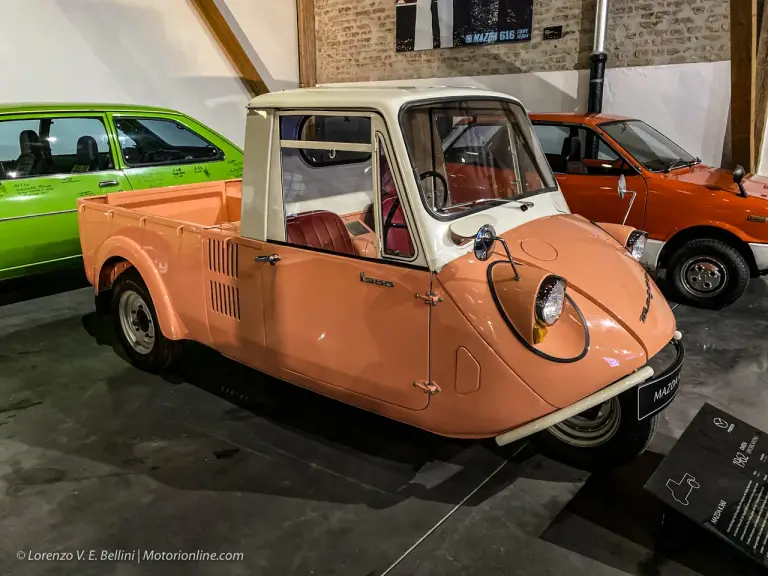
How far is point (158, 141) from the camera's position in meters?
6.24

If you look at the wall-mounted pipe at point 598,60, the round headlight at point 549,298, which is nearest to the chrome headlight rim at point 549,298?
the round headlight at point 549,298

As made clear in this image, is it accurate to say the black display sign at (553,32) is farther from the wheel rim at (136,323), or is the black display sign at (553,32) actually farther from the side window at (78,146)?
the wheel rim at (136,323)

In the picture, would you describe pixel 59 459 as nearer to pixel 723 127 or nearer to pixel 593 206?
pixel 593 206

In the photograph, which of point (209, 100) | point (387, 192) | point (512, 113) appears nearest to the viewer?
point (387, 192)

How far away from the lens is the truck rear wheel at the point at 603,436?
2.74m

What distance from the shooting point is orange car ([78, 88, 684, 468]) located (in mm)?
2506

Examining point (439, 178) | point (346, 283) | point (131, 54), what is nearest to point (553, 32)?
point (131, 54)

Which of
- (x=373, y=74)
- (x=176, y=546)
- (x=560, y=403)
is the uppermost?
(x=373, y=74)

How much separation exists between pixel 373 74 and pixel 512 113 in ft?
25.7

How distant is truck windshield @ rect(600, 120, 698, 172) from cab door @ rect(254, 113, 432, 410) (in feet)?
11.9

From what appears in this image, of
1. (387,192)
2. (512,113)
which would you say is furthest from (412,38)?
(387,192)

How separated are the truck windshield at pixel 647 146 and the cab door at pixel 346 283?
3.62 meters

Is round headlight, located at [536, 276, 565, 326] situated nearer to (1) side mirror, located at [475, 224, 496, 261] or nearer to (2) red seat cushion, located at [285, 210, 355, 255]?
(1) side mirror, located at [475, 224, 496, 261]

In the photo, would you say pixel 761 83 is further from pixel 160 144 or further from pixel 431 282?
pixel 160 144
